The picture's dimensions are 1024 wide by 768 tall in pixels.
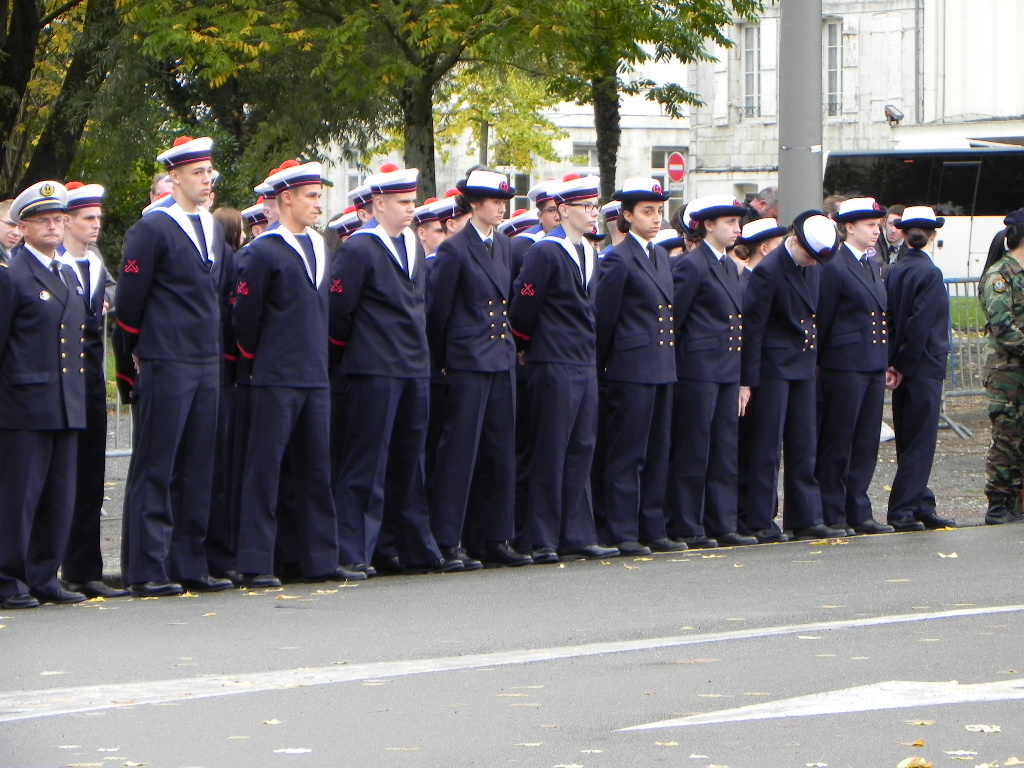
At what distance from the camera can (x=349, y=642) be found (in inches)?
317

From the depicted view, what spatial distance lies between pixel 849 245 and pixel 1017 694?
5523mm

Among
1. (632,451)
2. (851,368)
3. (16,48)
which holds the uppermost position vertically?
(16,48)

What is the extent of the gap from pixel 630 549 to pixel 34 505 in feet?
11.1

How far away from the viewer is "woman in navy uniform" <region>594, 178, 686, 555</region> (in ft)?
36.7

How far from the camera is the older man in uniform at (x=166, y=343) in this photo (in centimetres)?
950

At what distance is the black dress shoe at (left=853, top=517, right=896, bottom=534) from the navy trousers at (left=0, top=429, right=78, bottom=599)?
193 inches

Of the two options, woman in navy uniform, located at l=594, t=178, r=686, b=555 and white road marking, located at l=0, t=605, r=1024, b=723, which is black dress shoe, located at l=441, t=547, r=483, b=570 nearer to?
woman in navy uniform, located at l=594, t=178, r=686, b=555

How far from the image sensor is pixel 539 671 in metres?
7.39

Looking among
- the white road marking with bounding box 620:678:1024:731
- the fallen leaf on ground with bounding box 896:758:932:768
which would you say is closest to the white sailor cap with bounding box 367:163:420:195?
the white road marking with bounding box 620:678:1024:731

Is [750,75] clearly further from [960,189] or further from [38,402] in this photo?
[38,402]

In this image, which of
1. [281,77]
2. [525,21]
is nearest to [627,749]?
[525,21]

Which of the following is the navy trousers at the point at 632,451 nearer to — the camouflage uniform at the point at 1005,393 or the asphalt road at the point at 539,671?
the asphalt road at the point at 539,671

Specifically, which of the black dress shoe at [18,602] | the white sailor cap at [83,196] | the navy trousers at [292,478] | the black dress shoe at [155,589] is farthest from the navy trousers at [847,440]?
the black dress shoe at [18,602]

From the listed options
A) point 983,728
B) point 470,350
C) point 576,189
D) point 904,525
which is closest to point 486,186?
point 576,189
